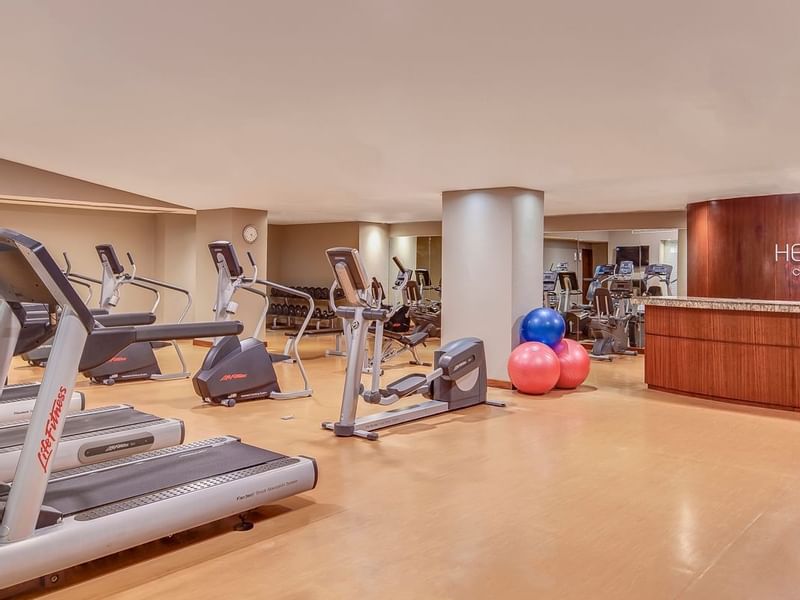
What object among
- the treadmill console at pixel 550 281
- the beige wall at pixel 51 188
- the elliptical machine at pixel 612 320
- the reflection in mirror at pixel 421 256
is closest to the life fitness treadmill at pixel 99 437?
the beige wall at pixel 51 188

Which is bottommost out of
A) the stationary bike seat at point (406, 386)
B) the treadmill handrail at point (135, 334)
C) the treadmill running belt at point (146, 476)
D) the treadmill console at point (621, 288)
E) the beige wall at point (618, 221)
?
the treadmill running belt at point (146, 476)

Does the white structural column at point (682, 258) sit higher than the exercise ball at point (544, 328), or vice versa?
the white structural column at point (682, 258)

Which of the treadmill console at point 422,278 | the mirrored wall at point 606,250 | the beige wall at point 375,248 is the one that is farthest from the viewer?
the beige wall at point 375,248

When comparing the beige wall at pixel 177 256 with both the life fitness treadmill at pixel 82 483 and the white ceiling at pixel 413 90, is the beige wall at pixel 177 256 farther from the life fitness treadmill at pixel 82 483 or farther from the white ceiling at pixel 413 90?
the life fitness treadmill at pixel 82 483

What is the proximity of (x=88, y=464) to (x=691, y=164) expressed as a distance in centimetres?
523

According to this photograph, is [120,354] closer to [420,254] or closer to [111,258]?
[111,258]

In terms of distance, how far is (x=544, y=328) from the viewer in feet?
21.6

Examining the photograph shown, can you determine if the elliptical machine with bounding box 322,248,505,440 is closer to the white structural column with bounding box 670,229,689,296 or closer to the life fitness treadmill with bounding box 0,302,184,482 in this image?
the life fitness treadmill with bounding box 0,302,184,482

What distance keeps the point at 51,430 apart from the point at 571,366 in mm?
5234

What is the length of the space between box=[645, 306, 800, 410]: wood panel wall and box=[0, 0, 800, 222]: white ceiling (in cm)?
139

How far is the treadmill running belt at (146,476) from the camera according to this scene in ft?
8.59

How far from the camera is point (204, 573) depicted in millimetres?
2488

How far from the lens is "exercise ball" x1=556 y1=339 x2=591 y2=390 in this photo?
257 inches

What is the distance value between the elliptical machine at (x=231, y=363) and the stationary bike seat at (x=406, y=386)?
122cm
